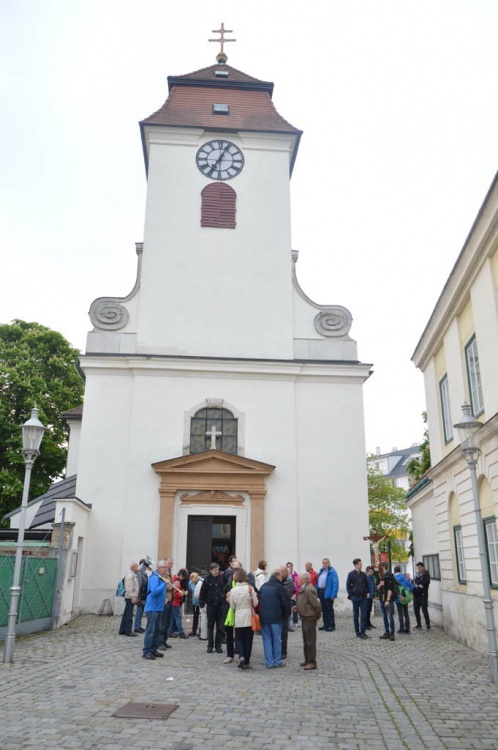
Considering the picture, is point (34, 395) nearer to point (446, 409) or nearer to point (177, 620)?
point (177, 620)

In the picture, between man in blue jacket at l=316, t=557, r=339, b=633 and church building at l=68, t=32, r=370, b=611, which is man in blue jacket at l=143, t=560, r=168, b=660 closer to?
man in blue jacket at l=316, t=557, r=339, b=633

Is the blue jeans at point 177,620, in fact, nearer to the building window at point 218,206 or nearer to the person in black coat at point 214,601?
the person in black coat at point 214,601

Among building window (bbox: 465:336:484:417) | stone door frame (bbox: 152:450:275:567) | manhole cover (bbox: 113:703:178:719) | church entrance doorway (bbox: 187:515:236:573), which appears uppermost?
building window (bbox: 465:336:484:417)

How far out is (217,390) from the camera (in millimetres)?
19938

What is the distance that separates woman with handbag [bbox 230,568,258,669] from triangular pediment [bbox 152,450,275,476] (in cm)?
871

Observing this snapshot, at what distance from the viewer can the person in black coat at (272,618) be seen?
9766 mm

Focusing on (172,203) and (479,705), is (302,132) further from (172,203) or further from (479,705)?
(479,705)

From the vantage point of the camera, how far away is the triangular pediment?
61.2 feet

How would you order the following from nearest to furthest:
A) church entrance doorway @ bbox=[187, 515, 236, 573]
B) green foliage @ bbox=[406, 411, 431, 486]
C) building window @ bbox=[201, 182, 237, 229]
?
church entrance doorway @ bbox=[187, 515, 236, 573] → building window @ bbox=[201, 182, 237, 229] → green foliage @ bbox=[406, 411, 431, 486]

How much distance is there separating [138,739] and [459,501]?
9329mm

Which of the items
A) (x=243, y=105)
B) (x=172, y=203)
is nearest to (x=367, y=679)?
(x=172, y=203)

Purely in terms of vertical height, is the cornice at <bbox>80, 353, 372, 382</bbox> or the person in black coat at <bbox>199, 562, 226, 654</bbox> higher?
the cornice at <bbox>80, 353, 372, 382</bbox>

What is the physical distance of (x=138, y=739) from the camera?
19.5 ft

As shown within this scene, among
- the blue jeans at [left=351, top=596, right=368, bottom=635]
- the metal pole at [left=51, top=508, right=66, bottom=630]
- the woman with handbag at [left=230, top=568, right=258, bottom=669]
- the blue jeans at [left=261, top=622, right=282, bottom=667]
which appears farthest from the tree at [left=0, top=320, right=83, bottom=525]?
the blue jeans at [left=261, top=622, right=282, bottom=667]
